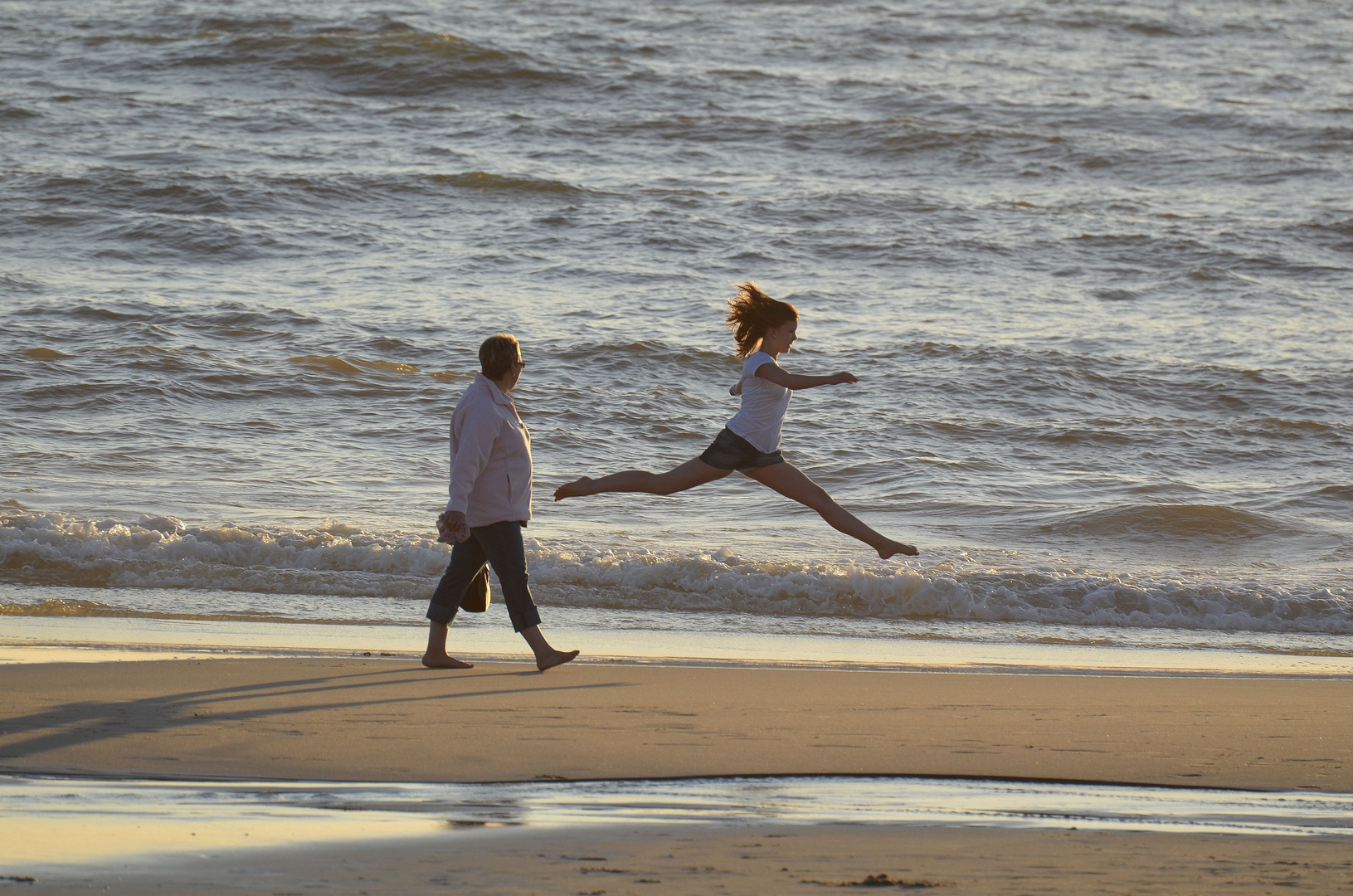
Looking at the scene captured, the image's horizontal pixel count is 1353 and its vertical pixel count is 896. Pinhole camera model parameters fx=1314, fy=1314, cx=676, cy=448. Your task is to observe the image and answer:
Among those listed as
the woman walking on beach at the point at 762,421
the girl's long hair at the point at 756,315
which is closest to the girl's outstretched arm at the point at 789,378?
the woman walking on beach at the point at 762,421

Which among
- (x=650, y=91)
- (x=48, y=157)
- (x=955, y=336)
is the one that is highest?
(x=650, y=91)

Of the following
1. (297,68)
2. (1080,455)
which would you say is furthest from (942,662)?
(297,68)

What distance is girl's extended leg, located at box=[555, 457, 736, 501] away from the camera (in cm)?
678

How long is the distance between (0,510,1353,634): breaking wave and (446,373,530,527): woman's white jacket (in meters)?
2.96

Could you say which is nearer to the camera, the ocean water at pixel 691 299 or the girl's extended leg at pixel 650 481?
the girl's extended leg at pixel 650 481

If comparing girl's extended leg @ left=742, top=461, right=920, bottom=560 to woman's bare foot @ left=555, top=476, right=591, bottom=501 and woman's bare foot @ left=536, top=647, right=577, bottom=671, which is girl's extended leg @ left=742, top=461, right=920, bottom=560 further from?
woman's bare foot @ left=536, top=647, right=577, bottom=671

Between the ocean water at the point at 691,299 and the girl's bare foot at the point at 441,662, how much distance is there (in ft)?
4.90

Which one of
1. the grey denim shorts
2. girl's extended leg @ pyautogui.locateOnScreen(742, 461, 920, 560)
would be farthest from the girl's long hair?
girl's extended leg @ pyautogui.locateOnScreen(742, 461, 920, 560)

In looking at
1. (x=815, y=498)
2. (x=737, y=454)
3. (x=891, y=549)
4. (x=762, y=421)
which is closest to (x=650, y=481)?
(x=737, y=454)

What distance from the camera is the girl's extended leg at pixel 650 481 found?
6.78 m

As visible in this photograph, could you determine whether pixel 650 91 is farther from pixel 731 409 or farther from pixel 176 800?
pixel 176 800

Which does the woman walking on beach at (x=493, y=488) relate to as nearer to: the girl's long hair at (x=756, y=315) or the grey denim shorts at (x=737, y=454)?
the grey denim shorts at (x=737, y=454)

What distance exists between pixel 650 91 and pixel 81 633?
2020 centimetres

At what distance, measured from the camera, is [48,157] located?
2059 centimetres
